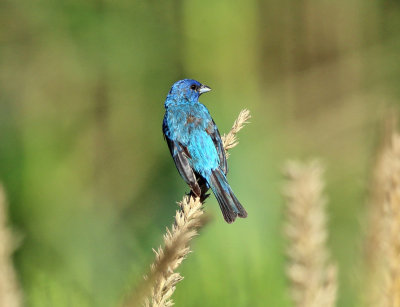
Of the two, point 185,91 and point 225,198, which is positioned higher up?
point 185,91

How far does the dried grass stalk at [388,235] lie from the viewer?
3.88 feet

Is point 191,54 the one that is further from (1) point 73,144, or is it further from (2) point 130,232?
(2) point 130,232

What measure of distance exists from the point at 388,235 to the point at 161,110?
4.15m

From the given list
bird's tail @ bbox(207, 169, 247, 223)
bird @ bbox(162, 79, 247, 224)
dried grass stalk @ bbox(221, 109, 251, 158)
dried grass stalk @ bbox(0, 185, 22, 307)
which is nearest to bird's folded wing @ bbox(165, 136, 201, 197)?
bird @ bbox(162, 79, 247, 224)

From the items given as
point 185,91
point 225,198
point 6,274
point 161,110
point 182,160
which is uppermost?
point 161,110

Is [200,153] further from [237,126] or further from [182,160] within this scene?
[237,126]

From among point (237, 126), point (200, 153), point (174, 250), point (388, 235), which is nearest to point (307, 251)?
point (388, 235)

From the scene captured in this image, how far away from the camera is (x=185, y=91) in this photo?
4.02 meters

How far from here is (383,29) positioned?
5719 mm

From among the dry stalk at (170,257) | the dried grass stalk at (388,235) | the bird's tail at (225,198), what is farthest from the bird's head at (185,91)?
the dried grass stalk at (388,235)

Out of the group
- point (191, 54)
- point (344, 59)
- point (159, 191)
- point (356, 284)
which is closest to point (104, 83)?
point (191, 54)

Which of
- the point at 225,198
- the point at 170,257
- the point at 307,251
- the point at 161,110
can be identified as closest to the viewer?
the point at 170,257

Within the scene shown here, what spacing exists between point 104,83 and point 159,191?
1462mm

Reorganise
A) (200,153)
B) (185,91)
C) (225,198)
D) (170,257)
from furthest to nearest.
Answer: (185,91), (200,153), (225,198), (170,257)
